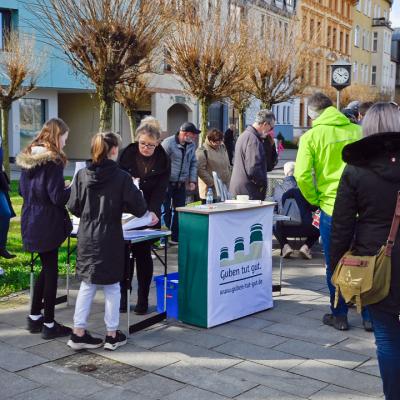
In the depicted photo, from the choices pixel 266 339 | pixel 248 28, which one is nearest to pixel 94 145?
pixel 266 339

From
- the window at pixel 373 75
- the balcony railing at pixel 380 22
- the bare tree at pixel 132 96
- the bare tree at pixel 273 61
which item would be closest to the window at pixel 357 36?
the window at pixel 373 75

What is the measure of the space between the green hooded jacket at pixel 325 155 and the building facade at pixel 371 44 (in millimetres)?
60987

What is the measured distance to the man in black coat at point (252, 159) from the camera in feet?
25.1

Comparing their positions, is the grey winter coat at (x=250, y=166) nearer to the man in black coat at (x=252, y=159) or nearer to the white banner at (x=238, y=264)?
the man in black coat at (x=252, y=159)

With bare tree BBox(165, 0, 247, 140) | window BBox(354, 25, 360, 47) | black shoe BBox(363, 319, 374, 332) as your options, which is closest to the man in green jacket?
black shoe BBox(363, 319, 374, 332)

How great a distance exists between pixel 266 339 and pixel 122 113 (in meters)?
27.0

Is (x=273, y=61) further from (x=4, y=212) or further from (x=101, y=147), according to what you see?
(x=101, y=147)

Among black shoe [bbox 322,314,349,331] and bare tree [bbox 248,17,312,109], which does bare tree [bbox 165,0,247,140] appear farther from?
black shoe [bbox 322,314,349,331]

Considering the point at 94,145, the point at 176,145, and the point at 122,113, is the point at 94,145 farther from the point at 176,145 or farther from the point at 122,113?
the point at 122,113

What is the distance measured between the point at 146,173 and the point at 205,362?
2.06 m

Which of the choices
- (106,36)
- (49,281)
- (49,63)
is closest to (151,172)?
(49,281)

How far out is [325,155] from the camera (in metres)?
5.74

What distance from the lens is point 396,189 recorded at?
3.37 metres

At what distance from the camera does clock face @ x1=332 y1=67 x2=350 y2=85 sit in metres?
16.2
